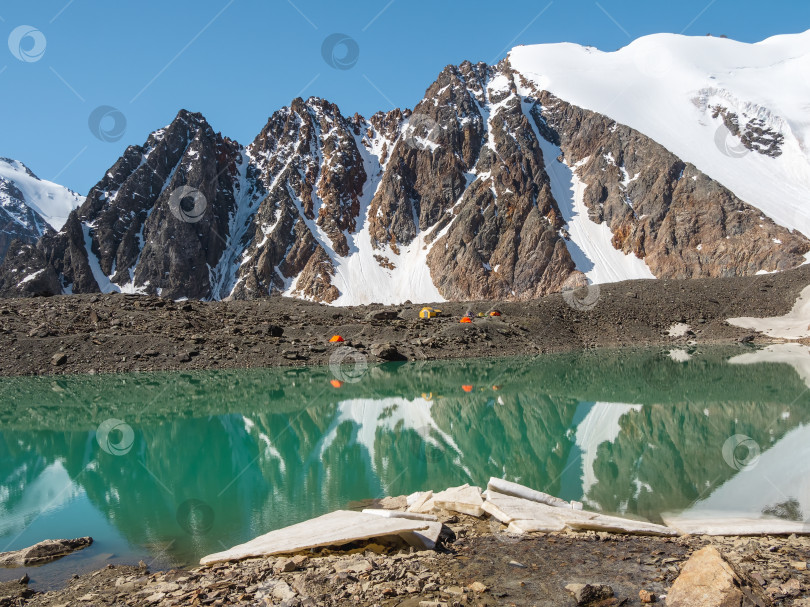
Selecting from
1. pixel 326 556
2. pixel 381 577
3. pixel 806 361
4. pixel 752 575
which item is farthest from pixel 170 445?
pixel 806 361

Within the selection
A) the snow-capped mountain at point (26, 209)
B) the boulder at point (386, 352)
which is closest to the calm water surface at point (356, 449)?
the boulder at point (386, 352)

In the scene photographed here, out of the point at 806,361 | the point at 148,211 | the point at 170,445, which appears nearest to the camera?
the point at 170,445

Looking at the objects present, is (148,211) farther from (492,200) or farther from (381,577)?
(381,577)

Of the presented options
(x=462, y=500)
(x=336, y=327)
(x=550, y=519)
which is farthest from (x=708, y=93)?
(x=550, y=519)

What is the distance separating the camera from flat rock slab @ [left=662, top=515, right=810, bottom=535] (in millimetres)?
10477

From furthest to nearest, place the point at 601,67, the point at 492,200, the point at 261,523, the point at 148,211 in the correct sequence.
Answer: the point at 601,67
the point at 148,211
the point at 492,200
the point at 261,523

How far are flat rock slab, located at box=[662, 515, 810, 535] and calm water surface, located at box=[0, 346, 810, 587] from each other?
60 centimetres

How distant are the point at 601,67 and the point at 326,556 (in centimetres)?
16124

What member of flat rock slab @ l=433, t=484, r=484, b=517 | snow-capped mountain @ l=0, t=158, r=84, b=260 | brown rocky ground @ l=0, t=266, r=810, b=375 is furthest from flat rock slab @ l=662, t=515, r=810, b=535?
snow-capped mountain @ l=0, t=158, r=84, b=260

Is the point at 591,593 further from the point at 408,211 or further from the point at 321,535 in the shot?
the point at 408,211

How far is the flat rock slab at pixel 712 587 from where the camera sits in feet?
21.7

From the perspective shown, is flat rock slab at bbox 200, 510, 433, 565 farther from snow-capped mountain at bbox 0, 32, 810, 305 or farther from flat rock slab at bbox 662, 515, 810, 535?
snow-capped mountain at bbox 0, 32, 810, 305

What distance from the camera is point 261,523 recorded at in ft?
39.3

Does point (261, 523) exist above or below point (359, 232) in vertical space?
below
